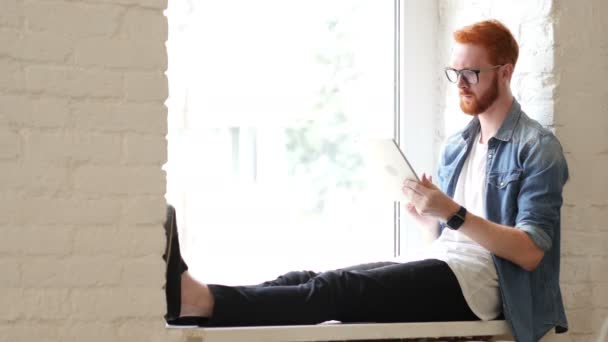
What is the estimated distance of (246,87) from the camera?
133 inches

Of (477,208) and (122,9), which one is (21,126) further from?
(477,208)

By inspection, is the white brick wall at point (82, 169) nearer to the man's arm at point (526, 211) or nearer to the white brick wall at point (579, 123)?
the man's arm at point (526, 211)

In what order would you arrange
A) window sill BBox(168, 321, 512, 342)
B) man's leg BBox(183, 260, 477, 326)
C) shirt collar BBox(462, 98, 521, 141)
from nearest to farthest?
window sill BBox(168, 321, 512, 342), man's leg BBox(183, 260, 477, 326), shirt collar BBox(462, 98, 521, 141)

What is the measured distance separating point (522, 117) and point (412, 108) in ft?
2.55

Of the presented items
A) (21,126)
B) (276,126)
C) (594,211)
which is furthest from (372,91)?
(21,126)

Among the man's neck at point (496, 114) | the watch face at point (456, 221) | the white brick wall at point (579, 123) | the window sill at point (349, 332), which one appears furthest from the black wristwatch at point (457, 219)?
the white brick wall at point (579, 123)

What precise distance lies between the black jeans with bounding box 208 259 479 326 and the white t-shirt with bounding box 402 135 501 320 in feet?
0.11

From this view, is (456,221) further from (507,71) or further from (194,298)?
(194,298)

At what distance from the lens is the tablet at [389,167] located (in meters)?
2.71

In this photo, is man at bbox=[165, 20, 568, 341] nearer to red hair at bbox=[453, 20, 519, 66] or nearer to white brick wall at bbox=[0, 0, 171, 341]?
red hair at bbox=[453, 20, 519, 66]

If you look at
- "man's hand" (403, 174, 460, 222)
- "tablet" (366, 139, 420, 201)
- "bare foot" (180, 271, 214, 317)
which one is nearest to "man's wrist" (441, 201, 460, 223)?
"man's hand" (403, 174, 460, 222)

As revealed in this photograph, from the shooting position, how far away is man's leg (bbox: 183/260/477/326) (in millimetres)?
2547

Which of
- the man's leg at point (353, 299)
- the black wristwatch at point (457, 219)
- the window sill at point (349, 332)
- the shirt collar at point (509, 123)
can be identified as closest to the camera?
the window sill at point (349, 332)

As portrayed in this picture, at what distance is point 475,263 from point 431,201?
248mm
